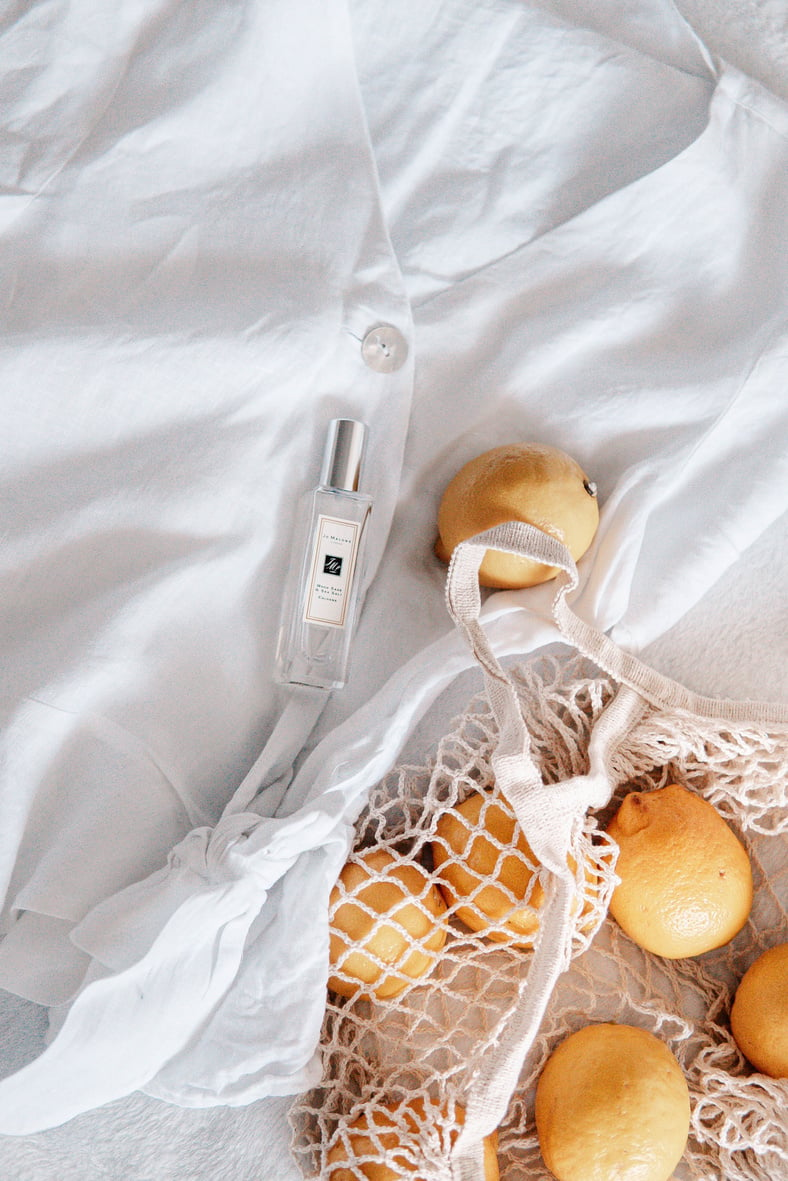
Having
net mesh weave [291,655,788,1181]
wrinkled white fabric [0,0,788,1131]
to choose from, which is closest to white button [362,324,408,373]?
wrinkled white fabric [0,0,788,1131]

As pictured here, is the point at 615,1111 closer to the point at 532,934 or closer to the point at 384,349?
the point at 532,934

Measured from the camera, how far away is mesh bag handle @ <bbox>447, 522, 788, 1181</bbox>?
1.87 feet

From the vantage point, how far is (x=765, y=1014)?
2.04 feet

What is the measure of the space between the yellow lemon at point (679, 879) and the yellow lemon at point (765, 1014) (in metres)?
0.03

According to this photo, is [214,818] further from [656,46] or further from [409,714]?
[656,46]

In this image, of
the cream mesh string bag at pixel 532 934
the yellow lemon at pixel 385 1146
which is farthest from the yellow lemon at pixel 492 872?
the yellow lemon at pixel 385 1146

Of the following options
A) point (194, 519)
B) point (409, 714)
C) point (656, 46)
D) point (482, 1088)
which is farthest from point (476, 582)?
point (656, 46)

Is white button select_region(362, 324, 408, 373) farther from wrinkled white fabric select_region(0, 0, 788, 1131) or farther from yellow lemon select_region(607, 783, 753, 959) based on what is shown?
yellow lemon select_region(607, 783, 753, 959)

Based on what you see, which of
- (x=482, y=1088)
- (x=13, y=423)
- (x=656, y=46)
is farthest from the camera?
(x=656, y=46)

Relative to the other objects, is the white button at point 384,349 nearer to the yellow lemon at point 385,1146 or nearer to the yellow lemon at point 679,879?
the yellow lemon at point 679,879

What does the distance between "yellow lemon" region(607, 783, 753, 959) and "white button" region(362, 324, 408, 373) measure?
0.38 meters

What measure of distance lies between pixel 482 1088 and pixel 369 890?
0.14 m

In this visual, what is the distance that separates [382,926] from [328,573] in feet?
0.83

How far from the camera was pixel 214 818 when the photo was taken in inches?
27.9
